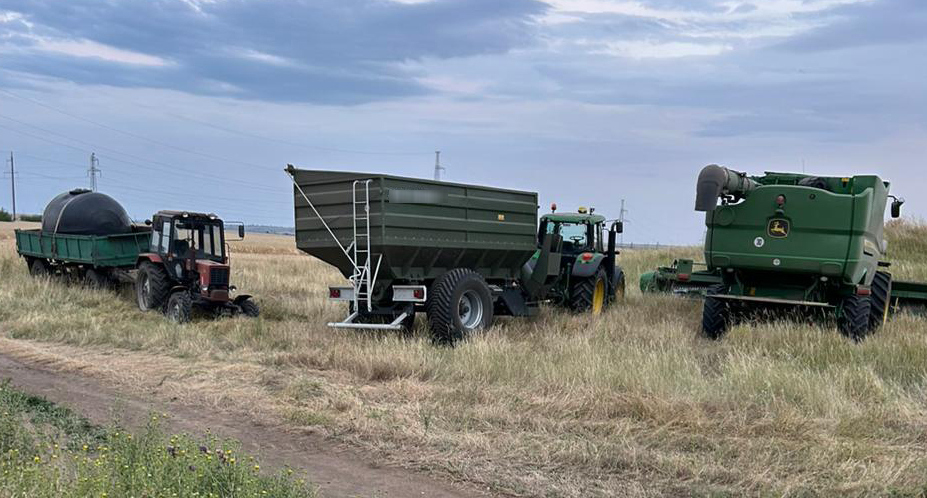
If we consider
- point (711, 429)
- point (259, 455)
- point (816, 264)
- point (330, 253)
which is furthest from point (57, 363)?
point (816, 264)

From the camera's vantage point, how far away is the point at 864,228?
430 inches

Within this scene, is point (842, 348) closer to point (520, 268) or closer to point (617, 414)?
point (617, 414)

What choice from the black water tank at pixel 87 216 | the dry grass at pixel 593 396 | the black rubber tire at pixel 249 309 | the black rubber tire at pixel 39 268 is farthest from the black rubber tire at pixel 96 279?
the black rubber tire at pixel 249 309

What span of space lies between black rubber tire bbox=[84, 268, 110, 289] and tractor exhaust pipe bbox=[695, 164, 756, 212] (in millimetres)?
12791

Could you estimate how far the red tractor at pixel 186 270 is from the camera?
46.7 ft

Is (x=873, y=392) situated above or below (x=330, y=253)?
below

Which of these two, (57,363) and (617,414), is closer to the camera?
(617,414)

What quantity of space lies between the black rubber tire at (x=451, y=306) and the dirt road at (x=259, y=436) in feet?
13.0

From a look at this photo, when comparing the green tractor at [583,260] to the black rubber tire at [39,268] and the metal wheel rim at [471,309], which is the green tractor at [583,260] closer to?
the metal wheel rim at [471,309]

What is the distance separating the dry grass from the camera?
5602mm

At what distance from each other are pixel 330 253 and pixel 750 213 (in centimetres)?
605

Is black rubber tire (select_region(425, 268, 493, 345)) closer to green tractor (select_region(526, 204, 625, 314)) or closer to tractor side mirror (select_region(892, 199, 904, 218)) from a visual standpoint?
green tractor (select_region(526, 204, 625, 314))

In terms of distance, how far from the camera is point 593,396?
24.1 feet

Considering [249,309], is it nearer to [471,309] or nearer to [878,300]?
[471,309]
